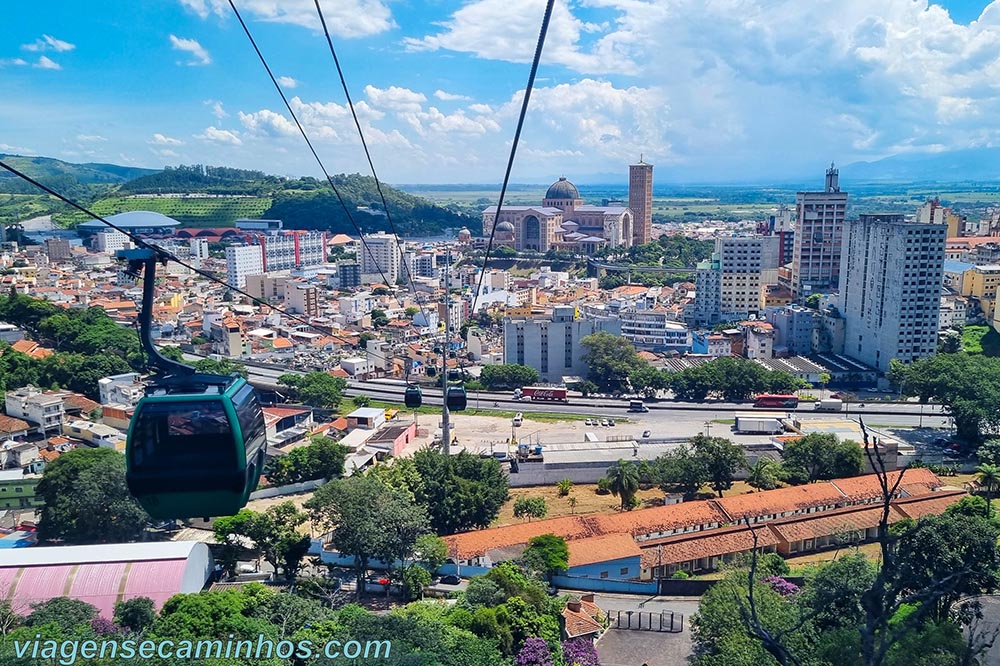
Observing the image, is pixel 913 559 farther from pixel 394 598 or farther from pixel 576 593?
pixel 394 598

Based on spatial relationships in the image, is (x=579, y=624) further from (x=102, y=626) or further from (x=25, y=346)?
(x=25, y=346)

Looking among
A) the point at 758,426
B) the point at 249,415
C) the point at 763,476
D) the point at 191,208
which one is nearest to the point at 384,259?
the point at 191,208

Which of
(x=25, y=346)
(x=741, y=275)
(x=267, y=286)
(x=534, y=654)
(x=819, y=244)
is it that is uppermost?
(x=819, y=244)

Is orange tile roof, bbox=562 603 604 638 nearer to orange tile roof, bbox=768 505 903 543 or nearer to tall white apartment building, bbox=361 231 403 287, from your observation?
orange tile roof, bbox=768 505 903 543

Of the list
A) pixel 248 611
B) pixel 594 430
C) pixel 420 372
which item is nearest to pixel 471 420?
pixel 594 430

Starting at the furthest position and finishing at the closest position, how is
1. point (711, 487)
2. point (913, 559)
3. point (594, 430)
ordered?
1. point (594, 430)
2. point (711, 487)
3. point (913, 559)

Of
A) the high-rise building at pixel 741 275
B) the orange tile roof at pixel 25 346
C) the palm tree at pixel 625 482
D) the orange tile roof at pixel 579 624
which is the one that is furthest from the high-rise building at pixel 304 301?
the orange tile roof at pixel 579 624
